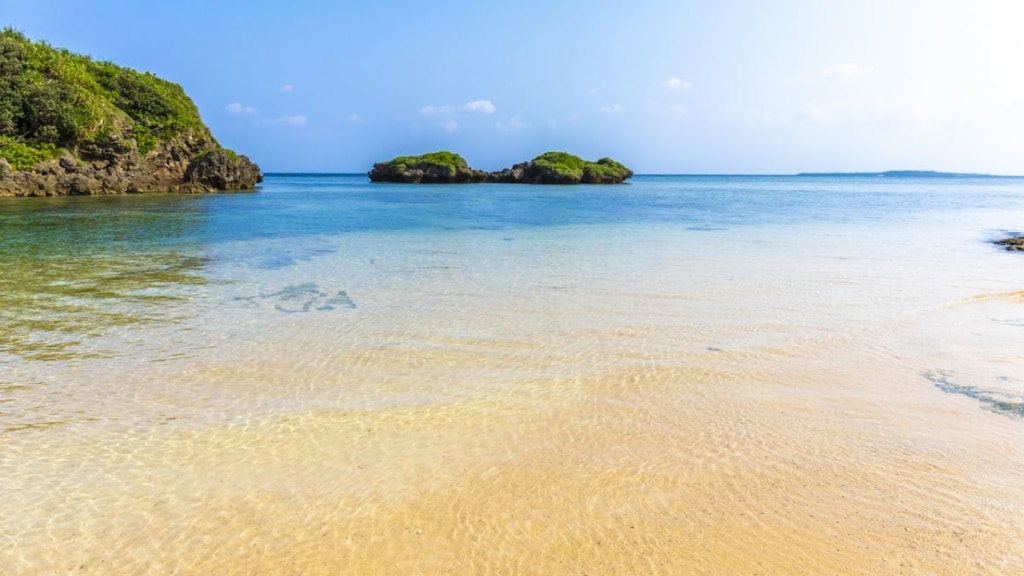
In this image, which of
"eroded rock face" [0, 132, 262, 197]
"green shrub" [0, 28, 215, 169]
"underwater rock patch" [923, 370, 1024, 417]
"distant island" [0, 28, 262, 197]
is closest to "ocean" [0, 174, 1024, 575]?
"underwater rock patch" [923, 370, 1024, 417]

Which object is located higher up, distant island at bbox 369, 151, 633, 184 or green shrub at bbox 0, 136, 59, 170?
distant island at bbox 369, 151, 633, 184

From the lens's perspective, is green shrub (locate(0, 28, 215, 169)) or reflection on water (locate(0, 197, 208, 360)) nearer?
reflection on water (locate(0, 197, 208, 360))

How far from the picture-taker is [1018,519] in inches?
161

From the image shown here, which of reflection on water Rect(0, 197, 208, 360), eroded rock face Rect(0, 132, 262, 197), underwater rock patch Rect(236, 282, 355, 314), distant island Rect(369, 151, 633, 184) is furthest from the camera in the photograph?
distant island Rect(369, 151, 633, 184)

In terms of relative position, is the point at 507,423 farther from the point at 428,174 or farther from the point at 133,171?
the point at 428,174

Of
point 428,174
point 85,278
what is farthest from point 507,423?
point 428,174

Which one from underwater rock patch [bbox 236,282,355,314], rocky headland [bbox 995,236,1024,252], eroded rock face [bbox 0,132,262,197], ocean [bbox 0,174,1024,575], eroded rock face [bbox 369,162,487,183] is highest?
eroded rock face [bbox 369,162,487,183]

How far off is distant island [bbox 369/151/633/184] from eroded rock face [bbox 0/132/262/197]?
146ft

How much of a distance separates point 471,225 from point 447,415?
69.6ft

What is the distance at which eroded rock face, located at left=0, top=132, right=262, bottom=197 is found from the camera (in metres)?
37.2

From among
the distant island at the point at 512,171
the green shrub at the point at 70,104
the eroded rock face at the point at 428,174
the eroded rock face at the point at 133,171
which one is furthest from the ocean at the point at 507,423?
the eroded rock face at the point at 428,174

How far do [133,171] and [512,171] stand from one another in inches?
2598

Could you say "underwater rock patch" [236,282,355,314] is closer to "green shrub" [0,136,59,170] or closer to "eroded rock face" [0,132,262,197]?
"eroded rock face" [0,132,262,197]

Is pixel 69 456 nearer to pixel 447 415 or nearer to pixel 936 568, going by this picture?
pixel 447 415
